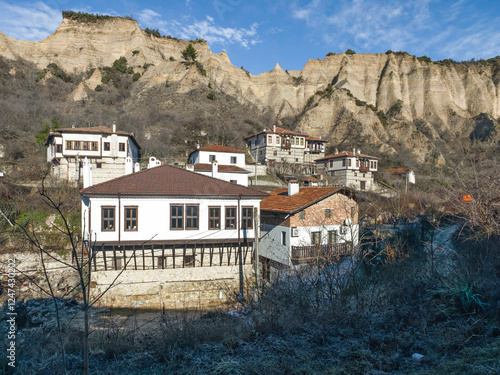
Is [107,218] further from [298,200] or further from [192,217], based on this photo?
[298,200]

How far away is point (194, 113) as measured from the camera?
5625cm

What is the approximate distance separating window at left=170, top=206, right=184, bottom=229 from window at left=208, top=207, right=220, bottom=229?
1.65 metres

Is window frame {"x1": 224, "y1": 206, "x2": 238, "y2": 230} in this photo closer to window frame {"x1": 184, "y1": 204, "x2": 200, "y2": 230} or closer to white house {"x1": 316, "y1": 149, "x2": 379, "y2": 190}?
window frame {"x1": 184, "y1": 204, "x2": 200, "y2": 230}

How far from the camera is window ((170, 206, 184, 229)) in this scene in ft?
54.8

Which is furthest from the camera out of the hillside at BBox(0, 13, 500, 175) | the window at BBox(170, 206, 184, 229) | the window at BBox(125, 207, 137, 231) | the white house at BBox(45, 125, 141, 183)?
the hillside at BBox(0, 13, 500, 175)

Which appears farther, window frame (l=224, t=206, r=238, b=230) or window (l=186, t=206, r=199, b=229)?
window frame (l=224, t=206, r=238, b=230)

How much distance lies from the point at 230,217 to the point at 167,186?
422 cm

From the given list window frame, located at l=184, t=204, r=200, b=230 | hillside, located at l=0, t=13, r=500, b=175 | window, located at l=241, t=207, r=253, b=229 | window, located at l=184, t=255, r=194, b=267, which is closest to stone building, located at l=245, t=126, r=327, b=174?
hillside, located at l=0, t=13, r=500, b=175

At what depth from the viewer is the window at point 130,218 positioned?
16.0 m

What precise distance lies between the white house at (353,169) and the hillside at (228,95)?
13.2 metres

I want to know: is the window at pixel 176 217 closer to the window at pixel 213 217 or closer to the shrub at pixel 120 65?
the window at pixel 213 217

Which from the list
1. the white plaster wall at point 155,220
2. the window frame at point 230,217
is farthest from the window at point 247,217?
the window frame at point 230,217

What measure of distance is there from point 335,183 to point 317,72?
58544mm

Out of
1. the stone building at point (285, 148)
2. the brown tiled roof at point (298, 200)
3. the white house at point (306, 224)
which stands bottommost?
the white house at point (306, 224)
